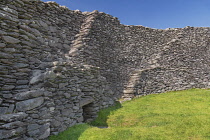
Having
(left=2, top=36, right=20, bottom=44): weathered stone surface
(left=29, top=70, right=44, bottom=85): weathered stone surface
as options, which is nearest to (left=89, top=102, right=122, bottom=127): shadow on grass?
(left=29, top=70, right=44, bottom=85): weathered stone surface

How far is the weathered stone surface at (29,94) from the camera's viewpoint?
7.32m

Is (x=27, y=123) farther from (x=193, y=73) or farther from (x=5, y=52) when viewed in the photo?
(x=193, y=73)

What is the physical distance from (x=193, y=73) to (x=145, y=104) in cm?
1035

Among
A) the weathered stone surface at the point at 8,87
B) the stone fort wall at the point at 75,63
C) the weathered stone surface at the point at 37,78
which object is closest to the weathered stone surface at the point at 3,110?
the stone fort wall at the point at 75,63

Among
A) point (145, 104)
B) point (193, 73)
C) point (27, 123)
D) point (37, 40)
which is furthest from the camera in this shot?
point (193, 73)

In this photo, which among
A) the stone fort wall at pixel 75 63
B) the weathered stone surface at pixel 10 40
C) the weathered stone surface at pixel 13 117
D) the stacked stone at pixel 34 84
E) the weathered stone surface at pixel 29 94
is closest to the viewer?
the weathered stone surface at pixel 13 117

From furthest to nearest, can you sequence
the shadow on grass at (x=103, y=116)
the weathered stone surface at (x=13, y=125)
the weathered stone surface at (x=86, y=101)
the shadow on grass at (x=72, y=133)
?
the shadow on grass at (x=103, y=116) < the weathered stone surface at (x=86, y=101) < the shadow on grass at (x=72, y=133) < the weathered stone surface at (x=13, y=125)

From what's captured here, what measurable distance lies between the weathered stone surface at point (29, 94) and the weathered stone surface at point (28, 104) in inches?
8.2

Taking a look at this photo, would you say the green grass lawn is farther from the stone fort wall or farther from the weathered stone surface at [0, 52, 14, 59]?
the weathered stone surface at [0, 52, 14, 59]

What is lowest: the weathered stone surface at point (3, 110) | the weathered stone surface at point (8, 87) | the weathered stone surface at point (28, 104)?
the weathered stone surface at point (3, 110)

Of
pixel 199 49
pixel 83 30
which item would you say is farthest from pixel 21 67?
pixel 199 49

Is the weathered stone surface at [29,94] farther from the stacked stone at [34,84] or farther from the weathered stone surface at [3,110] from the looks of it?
the weathered stone surface at [3,110]

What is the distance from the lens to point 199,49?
2330cm

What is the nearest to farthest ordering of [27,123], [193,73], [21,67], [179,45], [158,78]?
[27,123]
[21,67]
[158,78]
[193,73]
[179,45]
